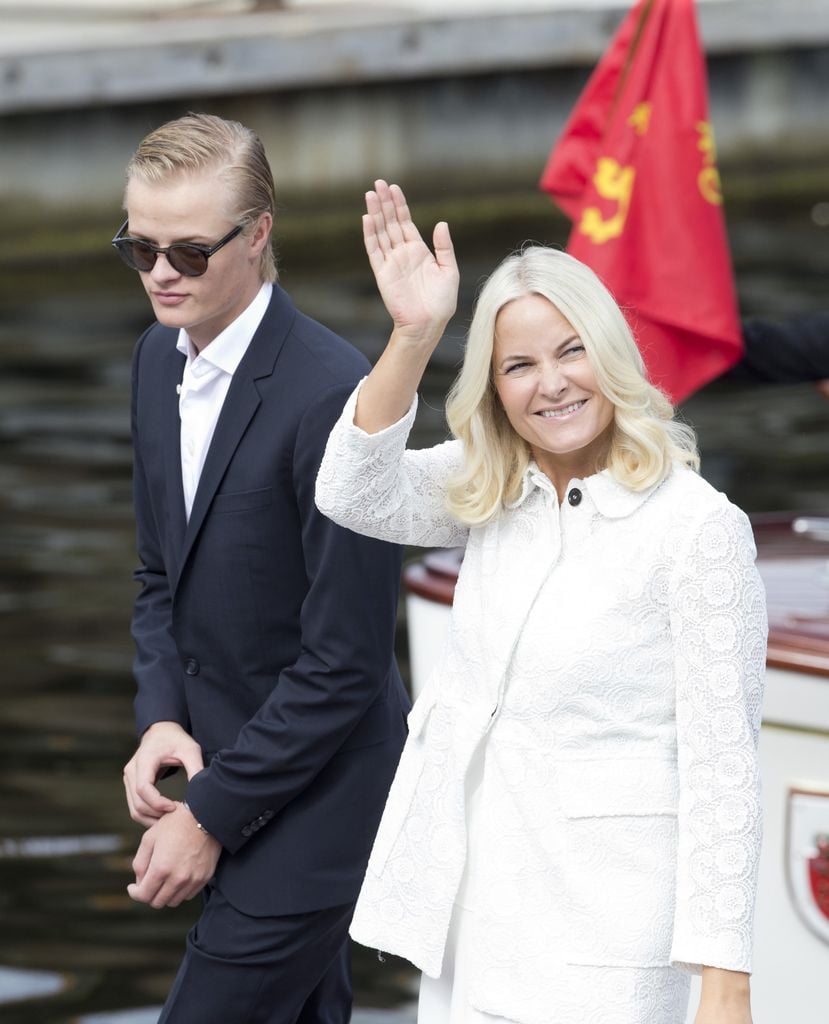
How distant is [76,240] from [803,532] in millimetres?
14155

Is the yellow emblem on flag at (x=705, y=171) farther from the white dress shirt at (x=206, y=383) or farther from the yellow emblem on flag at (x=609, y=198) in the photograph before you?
the white dress shirt at (x=206, y=383)

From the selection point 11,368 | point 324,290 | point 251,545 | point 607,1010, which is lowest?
point 607,1010

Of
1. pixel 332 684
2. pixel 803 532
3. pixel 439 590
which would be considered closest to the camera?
pixel 332 684

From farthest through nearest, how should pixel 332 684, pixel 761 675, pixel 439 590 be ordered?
pixel 439 590, pixel 332 684, pixel 761 675

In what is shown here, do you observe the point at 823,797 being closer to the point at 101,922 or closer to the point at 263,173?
the point at 263,173

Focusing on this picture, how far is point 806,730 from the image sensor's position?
3908 millimetres

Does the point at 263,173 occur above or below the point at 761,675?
above

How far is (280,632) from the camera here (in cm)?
297

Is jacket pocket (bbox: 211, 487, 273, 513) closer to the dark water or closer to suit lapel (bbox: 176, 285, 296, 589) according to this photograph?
suit lapel (bbox: 176, 285, 296, 589)

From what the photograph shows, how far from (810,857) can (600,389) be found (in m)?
1.64

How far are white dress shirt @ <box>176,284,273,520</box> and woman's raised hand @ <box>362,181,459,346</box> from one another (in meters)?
0.42

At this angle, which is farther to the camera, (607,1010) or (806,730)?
(806,730)

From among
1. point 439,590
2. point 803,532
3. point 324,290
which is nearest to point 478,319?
point 439,590

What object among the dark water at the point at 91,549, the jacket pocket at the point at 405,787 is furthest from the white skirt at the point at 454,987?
the dark water at the point at 91,549
